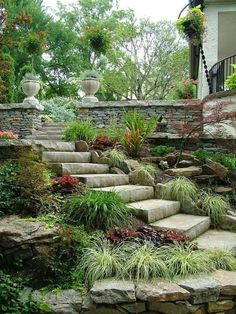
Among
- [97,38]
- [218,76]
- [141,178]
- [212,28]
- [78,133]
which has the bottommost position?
[141,178]

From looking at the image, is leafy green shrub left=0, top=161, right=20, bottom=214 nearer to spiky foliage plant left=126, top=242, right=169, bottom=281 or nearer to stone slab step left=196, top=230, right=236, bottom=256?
spiky foliage plant left=126, top=242, right=169, bottom=281

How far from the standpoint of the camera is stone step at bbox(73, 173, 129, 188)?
4543 mm

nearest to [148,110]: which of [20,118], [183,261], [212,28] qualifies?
[212,28]

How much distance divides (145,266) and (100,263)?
368 millimetres

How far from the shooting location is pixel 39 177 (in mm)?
3900

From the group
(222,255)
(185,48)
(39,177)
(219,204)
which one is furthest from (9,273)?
(185,48)

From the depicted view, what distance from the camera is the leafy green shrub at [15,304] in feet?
8.24

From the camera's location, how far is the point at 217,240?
4012 mm

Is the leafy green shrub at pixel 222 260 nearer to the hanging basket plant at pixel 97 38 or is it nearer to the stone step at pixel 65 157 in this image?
the stone step at pixel 65 157

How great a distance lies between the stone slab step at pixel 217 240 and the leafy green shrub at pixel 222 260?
0.31 meters

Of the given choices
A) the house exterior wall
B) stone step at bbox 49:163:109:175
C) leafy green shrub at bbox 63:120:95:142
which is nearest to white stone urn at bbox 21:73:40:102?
leafy green shrub at bbox 63:120:95:142

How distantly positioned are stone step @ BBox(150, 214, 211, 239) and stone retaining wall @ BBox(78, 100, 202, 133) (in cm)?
366

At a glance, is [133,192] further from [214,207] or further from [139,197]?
[214,207]

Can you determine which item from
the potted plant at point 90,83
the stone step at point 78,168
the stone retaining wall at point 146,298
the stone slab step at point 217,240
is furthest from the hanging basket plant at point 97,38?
the stone retaining wall at point 146,298
